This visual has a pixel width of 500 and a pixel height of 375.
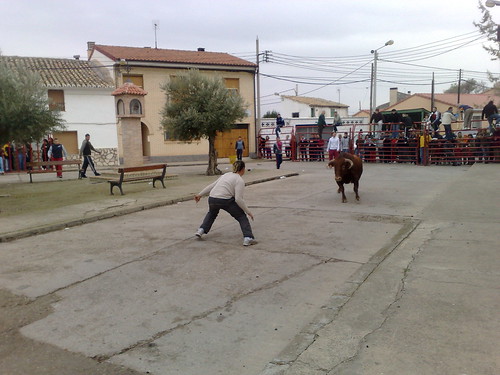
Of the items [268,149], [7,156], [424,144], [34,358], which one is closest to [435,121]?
[424,144]

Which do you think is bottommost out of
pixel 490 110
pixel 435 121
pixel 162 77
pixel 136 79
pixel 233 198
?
pixel 233 198

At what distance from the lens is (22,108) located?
13.2 m

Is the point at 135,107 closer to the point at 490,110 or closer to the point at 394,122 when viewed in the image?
the point at 394,122

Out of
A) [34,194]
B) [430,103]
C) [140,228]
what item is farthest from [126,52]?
[430,103]

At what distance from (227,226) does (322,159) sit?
1787 cm

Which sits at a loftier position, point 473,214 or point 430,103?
point 430,103

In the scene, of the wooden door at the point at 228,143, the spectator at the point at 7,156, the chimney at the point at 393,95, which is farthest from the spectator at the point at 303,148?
the chimney at the point at 393,95

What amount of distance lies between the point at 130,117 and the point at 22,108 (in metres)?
4.32

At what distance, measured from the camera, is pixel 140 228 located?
28.3 ft

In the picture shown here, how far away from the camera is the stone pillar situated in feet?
55.4

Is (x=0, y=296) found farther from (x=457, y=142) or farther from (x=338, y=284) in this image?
(x=457, y=142)

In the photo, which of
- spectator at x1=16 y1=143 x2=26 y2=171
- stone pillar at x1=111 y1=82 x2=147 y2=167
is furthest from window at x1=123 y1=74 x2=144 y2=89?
stone pillar at x1=111 y1=82 x2=147 y2=167

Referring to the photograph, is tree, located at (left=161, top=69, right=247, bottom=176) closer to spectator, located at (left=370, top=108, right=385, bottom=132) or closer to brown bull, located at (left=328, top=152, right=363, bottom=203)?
brown bull, located at (left=328, top=152, right=363, bottom=203)

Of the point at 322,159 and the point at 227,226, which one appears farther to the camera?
the point at 322,159
